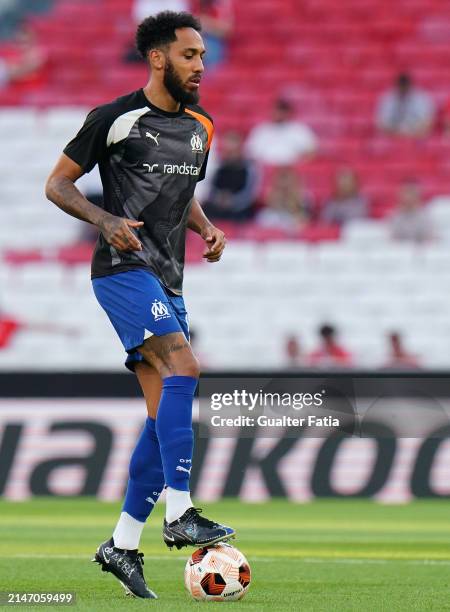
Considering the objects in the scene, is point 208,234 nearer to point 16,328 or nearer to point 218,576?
point 218,576

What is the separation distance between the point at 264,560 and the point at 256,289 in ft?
25.6

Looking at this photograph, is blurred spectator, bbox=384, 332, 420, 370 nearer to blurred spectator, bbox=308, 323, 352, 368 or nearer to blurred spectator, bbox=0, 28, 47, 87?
blurred spectator, bbox=308, 323, 352, 368

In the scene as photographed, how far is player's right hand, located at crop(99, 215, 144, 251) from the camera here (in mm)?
5770

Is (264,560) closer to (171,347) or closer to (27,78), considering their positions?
(171,347)

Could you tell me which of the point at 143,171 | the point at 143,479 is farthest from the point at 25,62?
the point at 143,479

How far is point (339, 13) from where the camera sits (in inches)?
711

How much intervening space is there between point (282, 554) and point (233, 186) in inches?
321

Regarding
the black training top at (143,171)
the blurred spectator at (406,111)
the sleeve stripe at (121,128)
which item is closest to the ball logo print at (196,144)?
the black training top at (143,171)

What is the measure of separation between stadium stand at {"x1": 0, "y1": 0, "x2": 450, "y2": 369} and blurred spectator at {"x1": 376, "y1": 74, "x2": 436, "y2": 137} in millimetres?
157

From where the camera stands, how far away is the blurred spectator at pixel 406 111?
16625 mm

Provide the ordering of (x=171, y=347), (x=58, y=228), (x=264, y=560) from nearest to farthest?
(x=171, y=347)
(x=264, y=560)
(x=58, y=228)

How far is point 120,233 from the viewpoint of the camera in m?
5.77

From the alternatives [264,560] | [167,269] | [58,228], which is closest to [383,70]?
[58,228]

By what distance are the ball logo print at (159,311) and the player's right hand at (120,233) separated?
0.81 feet
